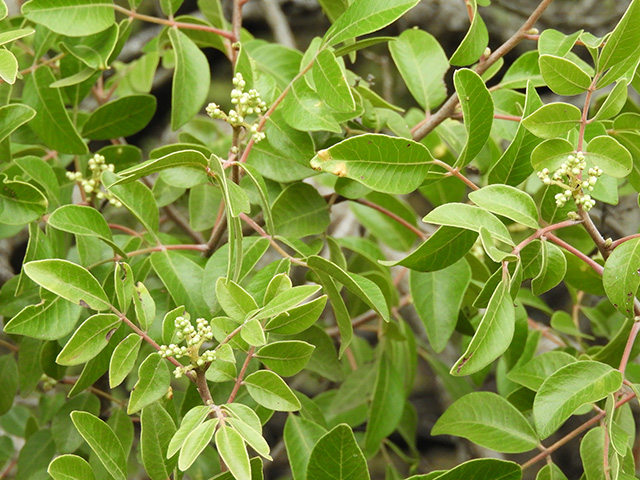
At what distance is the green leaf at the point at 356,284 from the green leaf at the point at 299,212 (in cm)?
20

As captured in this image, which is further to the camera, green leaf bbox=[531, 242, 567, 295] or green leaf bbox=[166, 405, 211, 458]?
green leaf bbox=[531, 242, 567, 295]

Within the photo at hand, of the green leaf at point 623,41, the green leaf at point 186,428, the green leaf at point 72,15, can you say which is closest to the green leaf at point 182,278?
the green leaf at point 186,428

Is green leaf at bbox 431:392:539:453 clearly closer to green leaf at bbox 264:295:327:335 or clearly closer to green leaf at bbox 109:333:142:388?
green leaf at bbox 264:295:327:335

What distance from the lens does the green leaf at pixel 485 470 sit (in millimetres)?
770

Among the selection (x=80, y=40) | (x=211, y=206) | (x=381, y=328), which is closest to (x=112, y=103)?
(x=80, y=40)

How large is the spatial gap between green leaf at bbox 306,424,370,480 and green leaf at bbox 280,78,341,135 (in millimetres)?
370

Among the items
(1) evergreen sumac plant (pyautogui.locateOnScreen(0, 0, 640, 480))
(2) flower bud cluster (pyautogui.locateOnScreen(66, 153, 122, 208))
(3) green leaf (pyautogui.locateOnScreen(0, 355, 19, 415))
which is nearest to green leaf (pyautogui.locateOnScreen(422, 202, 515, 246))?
(1) evergreen sumac plant (pyautogui.locateOnScreen(0, 0, 640, 480))

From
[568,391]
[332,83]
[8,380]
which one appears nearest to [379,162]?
[332,83]

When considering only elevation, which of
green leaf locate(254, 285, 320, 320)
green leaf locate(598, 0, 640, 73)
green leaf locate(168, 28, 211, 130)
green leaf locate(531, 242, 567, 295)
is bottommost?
green leaf locate(254, 285, 320, 320)

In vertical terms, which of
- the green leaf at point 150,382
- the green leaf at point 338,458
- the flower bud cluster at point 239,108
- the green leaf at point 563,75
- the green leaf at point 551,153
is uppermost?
the green leaf at point 563,75

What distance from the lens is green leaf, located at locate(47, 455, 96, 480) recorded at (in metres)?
0.73

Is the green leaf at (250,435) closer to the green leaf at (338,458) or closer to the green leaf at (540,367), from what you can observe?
the green leaf at (338,458)

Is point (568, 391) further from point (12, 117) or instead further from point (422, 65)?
point (12, 117)

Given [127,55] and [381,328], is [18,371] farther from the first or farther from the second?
[127,55]
